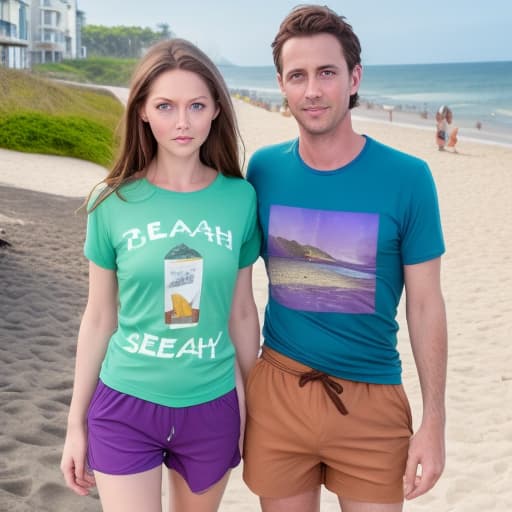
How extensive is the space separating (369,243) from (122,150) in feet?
2.85

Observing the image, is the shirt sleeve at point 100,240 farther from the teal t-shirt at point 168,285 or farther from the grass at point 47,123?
the grass at point 47,123

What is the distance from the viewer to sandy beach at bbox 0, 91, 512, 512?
174 inches

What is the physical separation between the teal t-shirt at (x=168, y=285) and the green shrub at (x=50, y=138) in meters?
17.2

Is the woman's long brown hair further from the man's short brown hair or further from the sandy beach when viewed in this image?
the sandy beach

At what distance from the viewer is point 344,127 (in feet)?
8.24

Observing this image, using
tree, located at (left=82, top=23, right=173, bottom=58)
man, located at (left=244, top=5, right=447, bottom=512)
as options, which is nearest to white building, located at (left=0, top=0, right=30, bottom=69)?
man, located at (left=244, top=5, right=447, bottom=512)

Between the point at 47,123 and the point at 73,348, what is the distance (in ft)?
49.5

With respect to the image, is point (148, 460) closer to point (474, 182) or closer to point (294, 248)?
point (294, 248)

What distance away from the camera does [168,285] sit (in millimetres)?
2361

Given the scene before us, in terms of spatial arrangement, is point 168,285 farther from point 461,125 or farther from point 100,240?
point 461,125

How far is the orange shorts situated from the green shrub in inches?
682

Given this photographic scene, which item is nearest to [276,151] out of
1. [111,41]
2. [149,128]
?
[149,128]

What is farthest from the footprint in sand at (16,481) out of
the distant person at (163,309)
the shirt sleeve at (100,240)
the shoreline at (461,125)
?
the shoreline at (461,125)

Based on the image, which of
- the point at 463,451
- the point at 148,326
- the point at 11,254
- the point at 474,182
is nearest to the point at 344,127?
the point at 148,326
